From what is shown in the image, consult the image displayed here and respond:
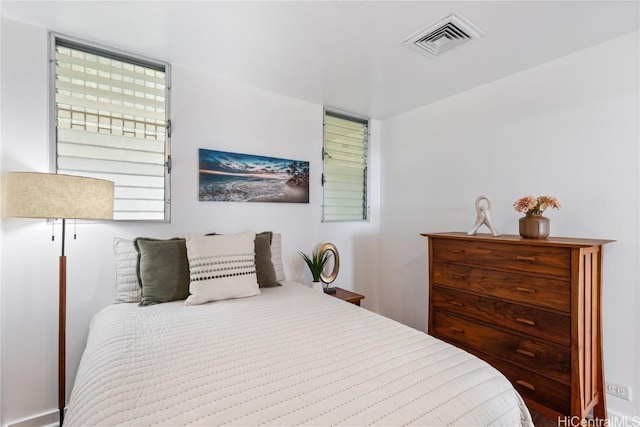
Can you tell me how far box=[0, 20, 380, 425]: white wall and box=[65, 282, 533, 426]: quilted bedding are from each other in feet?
1.82

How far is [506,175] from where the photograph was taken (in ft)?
7.64

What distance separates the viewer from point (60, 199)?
1469 mm

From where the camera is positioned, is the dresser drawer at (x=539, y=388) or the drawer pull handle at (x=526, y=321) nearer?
the dresser drawer at (x=539, y=388)

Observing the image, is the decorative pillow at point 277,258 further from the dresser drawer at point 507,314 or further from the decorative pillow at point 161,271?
the dresser drawer at point 507,314

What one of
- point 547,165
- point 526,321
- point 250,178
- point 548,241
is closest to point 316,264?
point 250,178

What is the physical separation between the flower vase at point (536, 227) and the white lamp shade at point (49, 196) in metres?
2.59

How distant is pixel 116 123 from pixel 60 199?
781mm

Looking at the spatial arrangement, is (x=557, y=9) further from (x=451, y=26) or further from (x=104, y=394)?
(x=104, y=394)

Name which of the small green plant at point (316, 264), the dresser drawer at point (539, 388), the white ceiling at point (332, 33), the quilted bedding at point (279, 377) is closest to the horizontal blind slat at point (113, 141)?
the white ceiling at point (332, 33)

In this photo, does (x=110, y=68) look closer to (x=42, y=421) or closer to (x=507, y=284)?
(x=42, y=421)

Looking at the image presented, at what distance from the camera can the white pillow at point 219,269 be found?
1.76 m

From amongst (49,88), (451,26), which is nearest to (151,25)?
(49,88)

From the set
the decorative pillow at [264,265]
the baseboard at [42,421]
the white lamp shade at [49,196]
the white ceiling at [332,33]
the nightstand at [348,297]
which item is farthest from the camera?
the nightstand at [348,297]

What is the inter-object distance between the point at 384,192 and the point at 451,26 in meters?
1.93
